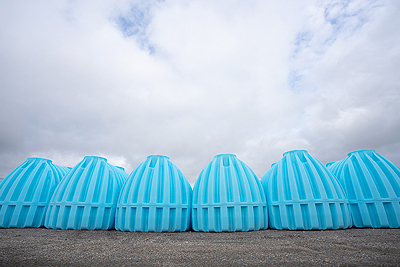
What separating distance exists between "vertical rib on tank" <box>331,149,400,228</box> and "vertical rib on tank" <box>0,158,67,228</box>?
40.4 ft

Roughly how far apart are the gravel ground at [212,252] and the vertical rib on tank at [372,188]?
6.88ft

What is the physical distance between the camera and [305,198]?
7.32 metres

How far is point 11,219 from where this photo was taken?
833 cm

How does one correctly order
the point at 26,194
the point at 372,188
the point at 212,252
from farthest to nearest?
the point at 26,194 → the point at 372,188 → the point at 212,252

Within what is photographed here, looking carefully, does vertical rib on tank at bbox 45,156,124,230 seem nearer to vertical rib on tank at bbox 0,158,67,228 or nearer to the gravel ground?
vertical rib on tank at bbox 0,158,67,228

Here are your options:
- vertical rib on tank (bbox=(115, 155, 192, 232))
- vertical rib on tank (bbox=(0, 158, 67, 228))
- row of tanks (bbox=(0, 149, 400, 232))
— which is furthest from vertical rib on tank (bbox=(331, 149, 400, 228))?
vertical rib on tank (bbox=(0, 158, 67, 228))

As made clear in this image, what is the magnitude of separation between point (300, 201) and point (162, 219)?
4.74 meters

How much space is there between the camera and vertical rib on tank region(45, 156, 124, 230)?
305 inches

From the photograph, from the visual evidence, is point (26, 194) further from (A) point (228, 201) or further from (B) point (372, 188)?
(B) point (372, 188)

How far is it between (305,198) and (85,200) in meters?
7.87

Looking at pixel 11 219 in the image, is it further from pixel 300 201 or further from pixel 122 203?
pixel 300 201

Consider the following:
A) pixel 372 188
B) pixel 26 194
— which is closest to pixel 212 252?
pixel 372 188

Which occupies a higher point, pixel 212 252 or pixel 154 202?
pixel 154 202

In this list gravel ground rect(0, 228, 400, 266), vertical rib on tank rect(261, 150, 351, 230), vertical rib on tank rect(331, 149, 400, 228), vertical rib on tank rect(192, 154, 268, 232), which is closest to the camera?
gravel ground rect(0, 228, 400, 266)
